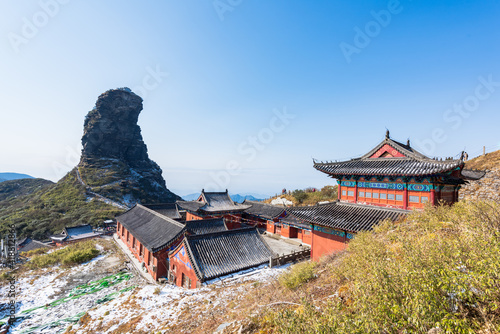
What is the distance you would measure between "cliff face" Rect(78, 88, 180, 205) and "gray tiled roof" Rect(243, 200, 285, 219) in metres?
51.7

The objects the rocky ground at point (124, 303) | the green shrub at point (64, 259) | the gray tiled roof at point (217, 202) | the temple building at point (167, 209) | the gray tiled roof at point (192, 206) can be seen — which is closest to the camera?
the rocky ground at point (124, 303)

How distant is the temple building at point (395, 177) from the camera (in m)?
11.4

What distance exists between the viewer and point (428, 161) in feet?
38.2

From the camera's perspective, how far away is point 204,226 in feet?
68.9

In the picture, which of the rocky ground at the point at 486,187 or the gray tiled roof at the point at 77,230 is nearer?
the rocky ground at the point at 486,187

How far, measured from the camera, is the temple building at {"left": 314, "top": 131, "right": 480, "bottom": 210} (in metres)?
11.4

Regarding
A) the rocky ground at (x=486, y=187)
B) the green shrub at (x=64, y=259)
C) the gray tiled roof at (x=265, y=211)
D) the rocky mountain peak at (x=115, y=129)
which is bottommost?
the green shrub at (x=64, y=259)

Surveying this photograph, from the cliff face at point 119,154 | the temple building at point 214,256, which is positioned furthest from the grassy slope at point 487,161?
the cliff face at point 119,154

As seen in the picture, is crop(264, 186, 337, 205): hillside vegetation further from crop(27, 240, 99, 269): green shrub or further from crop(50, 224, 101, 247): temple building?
crop(50, 224, 101, 247): temple building

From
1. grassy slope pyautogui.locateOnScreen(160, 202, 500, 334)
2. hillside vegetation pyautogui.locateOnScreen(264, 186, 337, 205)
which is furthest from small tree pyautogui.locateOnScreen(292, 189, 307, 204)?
grassy slope pyautogui.locateOnScreen(160, 202, 500, 334)

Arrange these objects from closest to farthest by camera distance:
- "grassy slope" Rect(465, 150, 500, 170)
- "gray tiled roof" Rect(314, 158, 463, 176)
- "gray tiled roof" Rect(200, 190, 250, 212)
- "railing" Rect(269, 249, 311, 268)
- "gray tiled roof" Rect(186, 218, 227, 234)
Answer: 1. "gray tiled roof" Rect(314, 158, 463, 176)
2. "railing" Rect(269, 249, 311, 268)
3. "gray tiled roof" Rect(186, 218, 227, 234)
4. "grassy slope" Rect(465, 150, 500, 170)
5. "gray tiled roof" Rect(200, 190, 250, 212)

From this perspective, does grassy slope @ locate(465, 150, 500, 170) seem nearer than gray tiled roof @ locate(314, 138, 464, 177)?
No

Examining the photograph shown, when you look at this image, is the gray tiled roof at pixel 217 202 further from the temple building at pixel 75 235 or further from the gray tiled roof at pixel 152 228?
the temple building at pixel 75 235

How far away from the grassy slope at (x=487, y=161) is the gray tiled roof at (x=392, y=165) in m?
23.3
